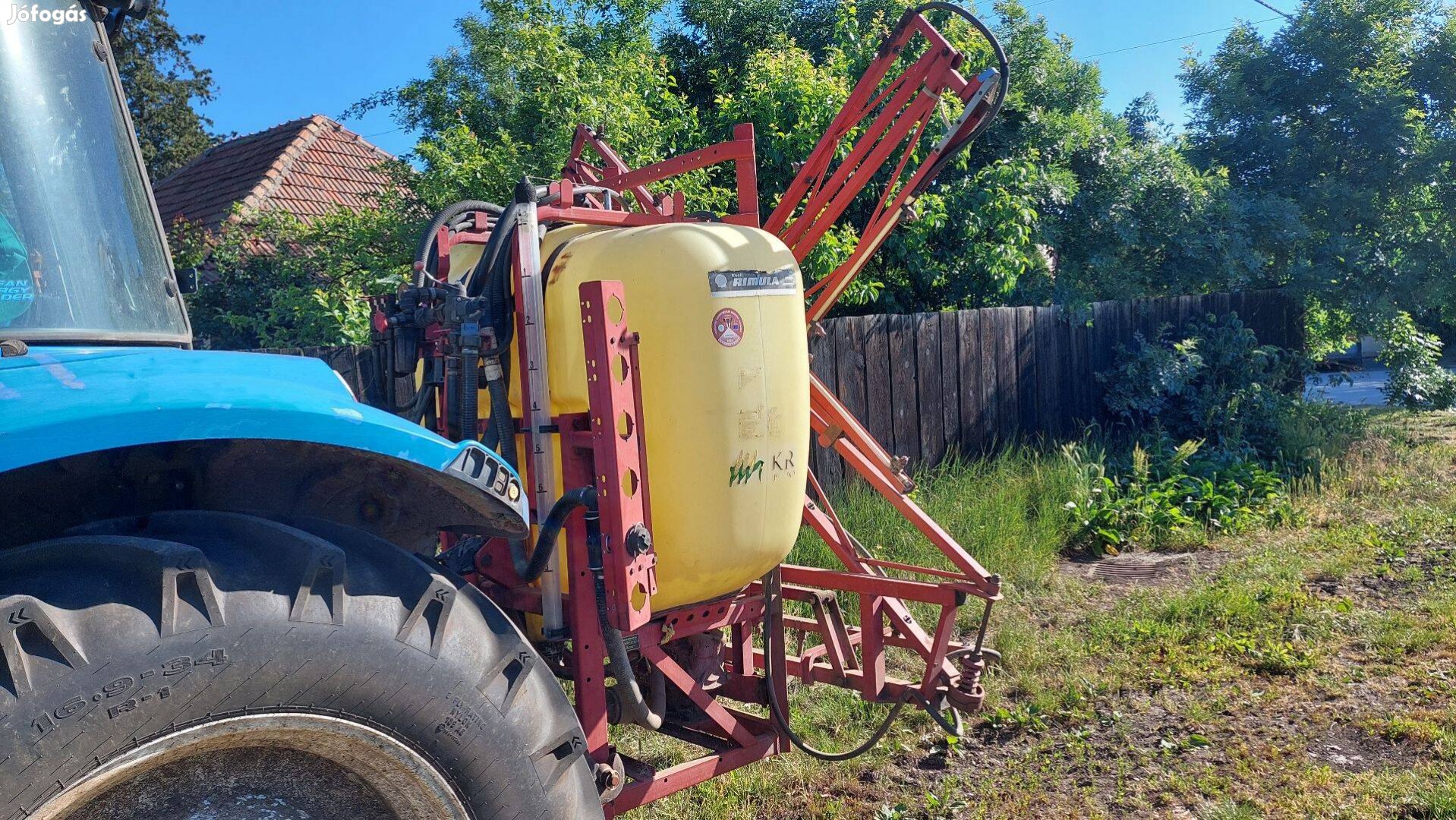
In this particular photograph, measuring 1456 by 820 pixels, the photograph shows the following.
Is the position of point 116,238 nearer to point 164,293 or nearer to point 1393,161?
point 164,293

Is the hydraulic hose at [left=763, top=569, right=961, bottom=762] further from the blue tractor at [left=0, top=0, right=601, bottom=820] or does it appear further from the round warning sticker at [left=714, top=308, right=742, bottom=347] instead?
the blue tractor at [left=0, top=0, right=601, bottom=820]

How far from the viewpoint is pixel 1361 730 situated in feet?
14.0

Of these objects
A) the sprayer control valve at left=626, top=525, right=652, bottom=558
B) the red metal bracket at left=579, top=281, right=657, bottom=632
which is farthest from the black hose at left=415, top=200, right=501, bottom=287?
the sprayer control valve at left=626, top=525, right=652, bottom=558

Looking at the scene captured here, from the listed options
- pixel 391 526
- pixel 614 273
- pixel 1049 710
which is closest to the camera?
pixel 391 526

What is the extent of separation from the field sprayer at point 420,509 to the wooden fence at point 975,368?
332cm

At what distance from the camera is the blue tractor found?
165 cm

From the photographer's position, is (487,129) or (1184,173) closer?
(487,129)

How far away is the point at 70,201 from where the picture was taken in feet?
6.92

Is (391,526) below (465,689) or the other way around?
the other way around

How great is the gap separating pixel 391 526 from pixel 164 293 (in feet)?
2.39

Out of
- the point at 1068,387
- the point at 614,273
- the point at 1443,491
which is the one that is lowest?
the point at 1443,491

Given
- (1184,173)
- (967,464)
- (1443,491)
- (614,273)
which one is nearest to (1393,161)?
(1184,173)

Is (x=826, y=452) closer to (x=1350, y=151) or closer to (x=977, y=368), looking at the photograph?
(x=977, y=368)

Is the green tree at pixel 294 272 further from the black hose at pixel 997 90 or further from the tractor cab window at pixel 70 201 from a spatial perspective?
the tractor cab window at pixel 70 201
